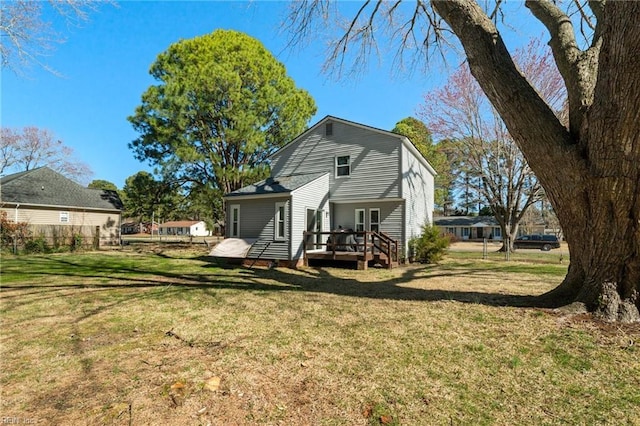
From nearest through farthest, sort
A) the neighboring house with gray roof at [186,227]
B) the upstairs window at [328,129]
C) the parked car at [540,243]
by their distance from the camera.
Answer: the upstairs window at [328,129]
the parked car at [540,243]
the neighboring house with gray roof at [186,227]

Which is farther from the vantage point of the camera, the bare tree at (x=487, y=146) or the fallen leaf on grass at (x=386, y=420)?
the bare tree at (x=487, y=146)

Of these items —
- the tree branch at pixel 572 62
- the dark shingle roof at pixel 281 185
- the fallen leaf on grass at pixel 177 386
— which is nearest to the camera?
the fallen leaf on grass at pixel 177 386

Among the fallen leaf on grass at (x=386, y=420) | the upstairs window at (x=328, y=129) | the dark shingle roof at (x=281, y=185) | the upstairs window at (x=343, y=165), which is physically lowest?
the fallen leaf on grass at (x=386, y=420)

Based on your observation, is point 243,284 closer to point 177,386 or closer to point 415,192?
point 177,386

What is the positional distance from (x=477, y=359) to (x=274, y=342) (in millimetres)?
2427

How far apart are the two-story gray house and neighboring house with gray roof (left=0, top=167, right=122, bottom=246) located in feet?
38.1

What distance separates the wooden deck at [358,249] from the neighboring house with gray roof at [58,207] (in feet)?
51.5

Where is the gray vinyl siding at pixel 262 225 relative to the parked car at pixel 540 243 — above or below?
above

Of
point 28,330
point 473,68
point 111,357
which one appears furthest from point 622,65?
point 28,330

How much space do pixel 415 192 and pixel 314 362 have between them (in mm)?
13116

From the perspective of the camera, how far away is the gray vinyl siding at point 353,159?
47.2 ft

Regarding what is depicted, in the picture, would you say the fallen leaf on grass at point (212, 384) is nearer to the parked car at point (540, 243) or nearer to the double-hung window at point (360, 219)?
the double-hung window at point (360, 219)

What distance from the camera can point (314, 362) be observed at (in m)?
3.60

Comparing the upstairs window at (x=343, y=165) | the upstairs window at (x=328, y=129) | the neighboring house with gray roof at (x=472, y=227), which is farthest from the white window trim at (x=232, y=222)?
the neighboring house with gray roof at (x=472, y=227)
